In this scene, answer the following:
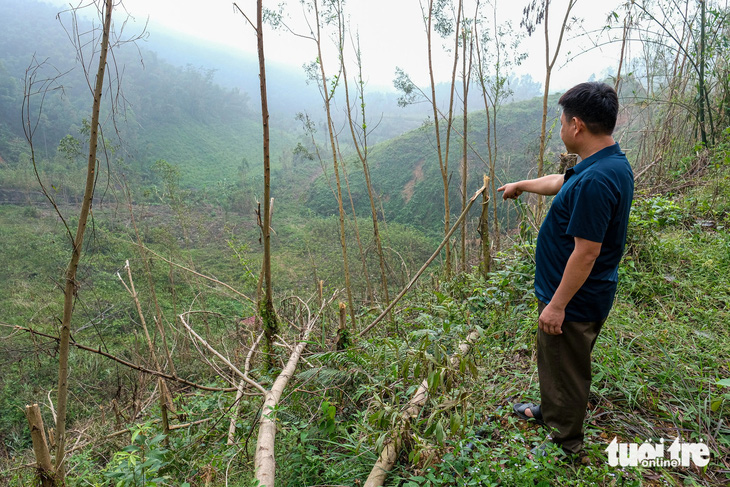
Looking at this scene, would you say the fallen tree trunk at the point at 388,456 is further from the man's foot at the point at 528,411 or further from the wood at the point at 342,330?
the wood at the point at 342,330

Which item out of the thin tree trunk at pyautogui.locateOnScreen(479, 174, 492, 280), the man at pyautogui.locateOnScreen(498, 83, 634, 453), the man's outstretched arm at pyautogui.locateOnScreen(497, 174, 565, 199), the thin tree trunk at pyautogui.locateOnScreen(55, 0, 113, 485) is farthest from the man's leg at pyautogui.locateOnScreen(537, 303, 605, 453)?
the thin tree trunk at pyautogui.locateOnScreen(55, 0, 113, 485)

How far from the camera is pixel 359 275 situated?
10.8 m

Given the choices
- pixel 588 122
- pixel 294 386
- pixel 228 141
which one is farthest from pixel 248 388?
pixel 228 141

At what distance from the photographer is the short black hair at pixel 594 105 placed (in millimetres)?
1232

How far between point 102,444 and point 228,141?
31816 millimetres

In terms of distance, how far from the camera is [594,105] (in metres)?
1.24

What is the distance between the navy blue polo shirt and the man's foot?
0.61 meters

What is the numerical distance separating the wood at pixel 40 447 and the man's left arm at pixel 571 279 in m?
1.79

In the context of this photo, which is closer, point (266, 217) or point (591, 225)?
point (591, 225)

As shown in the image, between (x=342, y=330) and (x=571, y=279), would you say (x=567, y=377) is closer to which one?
(x=571, y=279)

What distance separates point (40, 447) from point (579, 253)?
1935 millimetres

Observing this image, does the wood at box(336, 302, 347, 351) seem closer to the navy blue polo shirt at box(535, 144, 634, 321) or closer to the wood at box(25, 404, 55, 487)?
the navy blue polo shirt at box(535, 144, 634, 321)

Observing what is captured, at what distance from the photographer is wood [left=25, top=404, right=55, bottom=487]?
1258 millimetres

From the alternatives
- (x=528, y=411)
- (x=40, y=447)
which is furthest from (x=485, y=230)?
(x=40, y=447)
